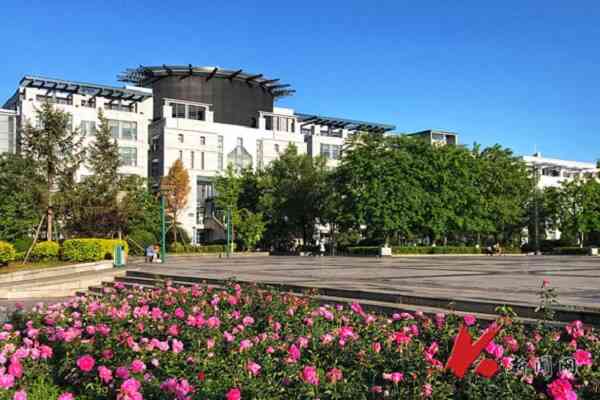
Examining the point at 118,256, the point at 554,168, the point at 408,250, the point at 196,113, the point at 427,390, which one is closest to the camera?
the point at 427,390

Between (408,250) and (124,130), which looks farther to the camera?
(124,130)

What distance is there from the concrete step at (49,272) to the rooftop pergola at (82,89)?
43891 millimetres

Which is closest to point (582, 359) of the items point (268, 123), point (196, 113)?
point (196, 113)

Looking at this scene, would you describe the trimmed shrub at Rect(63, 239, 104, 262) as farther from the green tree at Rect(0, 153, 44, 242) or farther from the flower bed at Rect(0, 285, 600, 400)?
the flower bed at Rect(0, 285, 600, 400)

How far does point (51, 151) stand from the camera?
2759cm

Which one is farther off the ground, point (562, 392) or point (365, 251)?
point (562, 392)

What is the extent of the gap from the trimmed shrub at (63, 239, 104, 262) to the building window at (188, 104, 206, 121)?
47.5 m

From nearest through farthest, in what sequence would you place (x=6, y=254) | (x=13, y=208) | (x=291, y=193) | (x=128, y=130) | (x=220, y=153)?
1. (x=6, y=254)
2. (x=13, y=208)
3. (x=291, y=193)
4. (x=128, y=130)
5. (x=220, y=153)

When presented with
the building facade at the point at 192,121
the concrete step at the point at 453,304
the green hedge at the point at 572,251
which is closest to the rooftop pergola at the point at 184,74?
the building facade at the point at 192,121

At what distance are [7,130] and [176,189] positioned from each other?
1966cm

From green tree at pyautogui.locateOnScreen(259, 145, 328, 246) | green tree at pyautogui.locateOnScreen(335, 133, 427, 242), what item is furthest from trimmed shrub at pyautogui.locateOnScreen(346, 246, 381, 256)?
green tree at pyautogui.locateOnScreen(259, 145, 328, 246)

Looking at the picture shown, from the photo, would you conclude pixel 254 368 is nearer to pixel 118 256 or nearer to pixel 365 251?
pixel 118 256

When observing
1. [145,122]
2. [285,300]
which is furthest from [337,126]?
[285,300]

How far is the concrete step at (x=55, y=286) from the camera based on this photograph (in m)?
18.1
